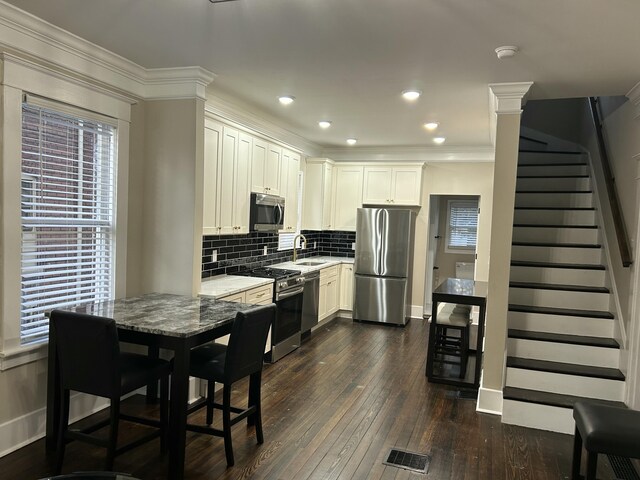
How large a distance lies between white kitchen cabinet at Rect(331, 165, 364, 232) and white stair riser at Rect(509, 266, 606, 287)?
2992 mm

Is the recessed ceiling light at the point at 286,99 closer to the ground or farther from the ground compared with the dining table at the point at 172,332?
farther from the ground

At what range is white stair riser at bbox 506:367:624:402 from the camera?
11.5 feet

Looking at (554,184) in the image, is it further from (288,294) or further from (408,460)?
(408,460)

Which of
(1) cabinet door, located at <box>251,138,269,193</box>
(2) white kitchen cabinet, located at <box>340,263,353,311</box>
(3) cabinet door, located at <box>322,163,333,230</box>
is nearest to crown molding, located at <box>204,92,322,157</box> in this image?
(1) cabinet door, located at <box>251,138,269,193</box>

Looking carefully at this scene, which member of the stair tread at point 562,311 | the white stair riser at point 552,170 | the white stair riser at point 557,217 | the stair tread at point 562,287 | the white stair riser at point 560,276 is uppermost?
the white stair riser at point 552,170

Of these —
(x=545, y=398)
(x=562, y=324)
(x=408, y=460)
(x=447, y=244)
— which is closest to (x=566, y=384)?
(x=545, y=398)

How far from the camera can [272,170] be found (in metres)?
5.21

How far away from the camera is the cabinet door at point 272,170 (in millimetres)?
5086

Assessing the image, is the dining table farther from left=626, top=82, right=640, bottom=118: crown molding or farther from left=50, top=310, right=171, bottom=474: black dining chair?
left=626, top=82, right=640, bottom=118: crown molding

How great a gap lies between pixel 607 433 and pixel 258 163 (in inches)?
149

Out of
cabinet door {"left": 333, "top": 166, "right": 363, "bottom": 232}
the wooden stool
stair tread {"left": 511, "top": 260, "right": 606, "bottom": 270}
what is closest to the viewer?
the wooden stool

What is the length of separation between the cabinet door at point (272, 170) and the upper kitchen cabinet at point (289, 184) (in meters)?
0.12

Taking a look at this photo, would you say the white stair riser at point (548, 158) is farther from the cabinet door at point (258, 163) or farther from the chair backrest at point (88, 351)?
the chair backrest at point (88, 351)

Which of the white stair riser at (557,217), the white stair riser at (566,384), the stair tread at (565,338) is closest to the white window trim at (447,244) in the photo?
the white stair riser at (557,217)
